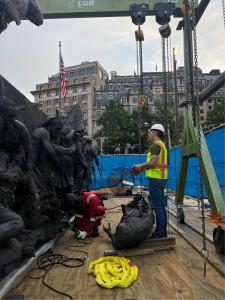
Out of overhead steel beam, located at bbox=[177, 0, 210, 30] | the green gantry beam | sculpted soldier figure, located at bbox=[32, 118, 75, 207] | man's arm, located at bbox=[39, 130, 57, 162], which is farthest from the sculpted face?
overhead steel beam, located at bbox=[177, 0, 210, 30]

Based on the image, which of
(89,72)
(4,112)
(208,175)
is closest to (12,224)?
(4,112)

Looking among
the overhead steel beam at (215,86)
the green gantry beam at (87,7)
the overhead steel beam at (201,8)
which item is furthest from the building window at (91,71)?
the overhead steel beam at (215,86)

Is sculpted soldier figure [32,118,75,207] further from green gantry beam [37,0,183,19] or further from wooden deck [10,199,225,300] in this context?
green gantry beam [37,0,183,19]

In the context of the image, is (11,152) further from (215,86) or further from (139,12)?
(139,12)

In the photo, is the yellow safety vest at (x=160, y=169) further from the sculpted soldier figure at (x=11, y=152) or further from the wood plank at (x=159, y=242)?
the sculpted soldier figure at (x=11, y=152)

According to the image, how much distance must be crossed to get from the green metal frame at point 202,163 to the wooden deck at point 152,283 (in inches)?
32.8

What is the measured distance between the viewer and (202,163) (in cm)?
526

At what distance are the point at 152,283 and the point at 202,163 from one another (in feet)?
7.41

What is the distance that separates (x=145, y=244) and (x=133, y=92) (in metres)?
61.1

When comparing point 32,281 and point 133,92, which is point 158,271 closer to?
point 32,281

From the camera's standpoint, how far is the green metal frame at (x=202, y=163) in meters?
4.93

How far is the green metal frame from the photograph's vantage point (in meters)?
4.93

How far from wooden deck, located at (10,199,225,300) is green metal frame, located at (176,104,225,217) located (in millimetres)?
833

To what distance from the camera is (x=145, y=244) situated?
494 centimetres
